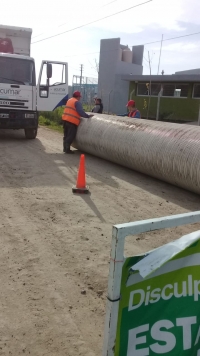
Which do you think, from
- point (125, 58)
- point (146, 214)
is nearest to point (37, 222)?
point (146, 214)

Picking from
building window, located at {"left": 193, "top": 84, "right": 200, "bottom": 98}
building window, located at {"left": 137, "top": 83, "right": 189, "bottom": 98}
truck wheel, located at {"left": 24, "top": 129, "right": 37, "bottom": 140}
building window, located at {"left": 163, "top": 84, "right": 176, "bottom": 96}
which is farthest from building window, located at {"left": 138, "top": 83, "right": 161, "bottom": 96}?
truck wheel, located at {"left": 24, "top": 129, "right": 37, "bottom": 140}

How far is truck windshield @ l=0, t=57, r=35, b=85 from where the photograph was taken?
479 inches

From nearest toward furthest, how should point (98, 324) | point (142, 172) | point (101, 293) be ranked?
point (98, 324) < point (101, 293) < point (142, 172)

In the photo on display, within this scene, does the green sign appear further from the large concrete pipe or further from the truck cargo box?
the truck cargo box

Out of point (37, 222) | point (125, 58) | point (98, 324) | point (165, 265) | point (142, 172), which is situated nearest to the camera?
point (165, 265)

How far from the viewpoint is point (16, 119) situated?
12.5 metres

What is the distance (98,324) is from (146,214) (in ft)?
9.79

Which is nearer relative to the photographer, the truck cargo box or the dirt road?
the dirt road

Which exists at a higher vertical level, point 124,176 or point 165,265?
point 165,265

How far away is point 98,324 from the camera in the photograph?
3.27 m

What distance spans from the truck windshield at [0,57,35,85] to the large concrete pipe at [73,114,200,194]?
2.88m

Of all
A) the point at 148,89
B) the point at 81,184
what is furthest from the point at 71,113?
the point at 148,89

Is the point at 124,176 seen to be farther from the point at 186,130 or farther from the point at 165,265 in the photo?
the point at 165,265

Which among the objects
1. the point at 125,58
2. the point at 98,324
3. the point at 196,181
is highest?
the point at 125,58
